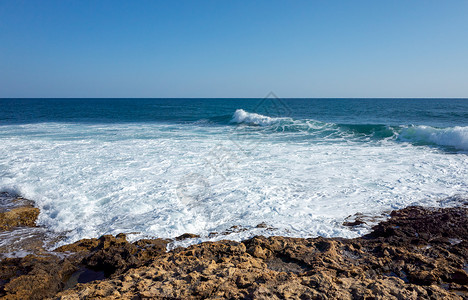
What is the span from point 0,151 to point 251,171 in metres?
9.75

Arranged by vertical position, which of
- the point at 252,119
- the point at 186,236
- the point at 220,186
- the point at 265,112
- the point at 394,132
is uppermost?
the point at 265,112

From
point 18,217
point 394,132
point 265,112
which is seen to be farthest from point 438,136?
point 265,112

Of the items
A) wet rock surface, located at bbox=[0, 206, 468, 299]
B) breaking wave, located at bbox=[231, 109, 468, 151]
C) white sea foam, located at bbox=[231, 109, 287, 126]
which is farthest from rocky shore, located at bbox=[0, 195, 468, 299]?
white sea foam, located at bbox=[231, 109, 287, 126]

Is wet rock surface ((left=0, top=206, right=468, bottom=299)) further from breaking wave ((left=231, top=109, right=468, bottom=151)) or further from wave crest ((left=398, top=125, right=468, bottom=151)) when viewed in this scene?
breaking wave ((left=231, top=109, right=468, bottom=151))

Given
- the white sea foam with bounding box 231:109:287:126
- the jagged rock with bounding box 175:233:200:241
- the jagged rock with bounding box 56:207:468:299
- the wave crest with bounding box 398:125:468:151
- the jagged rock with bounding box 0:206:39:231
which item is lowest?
the jagged rock with bounding box 175:233:200:241

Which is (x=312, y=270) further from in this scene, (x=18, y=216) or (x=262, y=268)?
(x=18, y=216)

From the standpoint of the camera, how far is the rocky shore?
2.83m

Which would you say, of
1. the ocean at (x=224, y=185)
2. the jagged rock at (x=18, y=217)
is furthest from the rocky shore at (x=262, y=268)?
the ocean at (x=224, y=185)

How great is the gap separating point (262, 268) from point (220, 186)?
12.0ft

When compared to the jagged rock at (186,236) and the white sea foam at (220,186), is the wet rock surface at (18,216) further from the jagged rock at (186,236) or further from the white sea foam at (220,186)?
the jagged rock at (186,236)

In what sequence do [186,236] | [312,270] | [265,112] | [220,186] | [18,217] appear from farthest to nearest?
[265,112], [220,186], [18,217], [186,236], [312,270]

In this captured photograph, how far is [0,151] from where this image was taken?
36.4 feet

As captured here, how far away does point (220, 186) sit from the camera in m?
6.97

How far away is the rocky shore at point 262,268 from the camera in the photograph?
2834 millimetres
